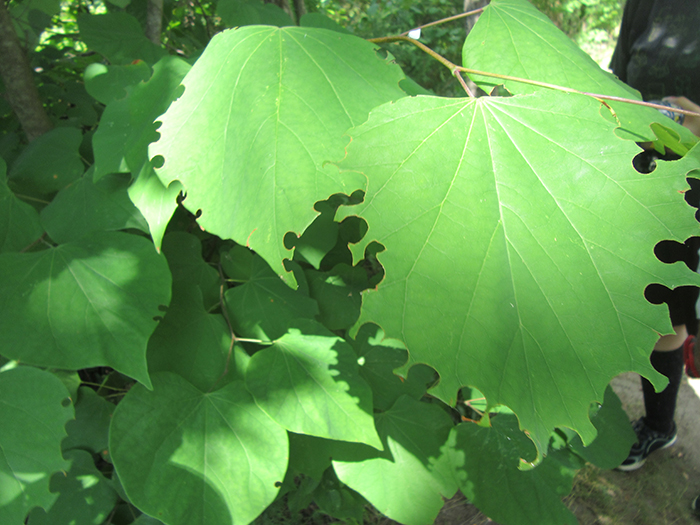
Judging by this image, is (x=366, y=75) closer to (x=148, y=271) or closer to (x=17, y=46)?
(x=148, y=271)

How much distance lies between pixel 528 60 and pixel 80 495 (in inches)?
57.5

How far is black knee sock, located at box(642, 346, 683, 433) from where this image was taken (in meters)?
2.16

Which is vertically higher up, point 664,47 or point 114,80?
point 664,47

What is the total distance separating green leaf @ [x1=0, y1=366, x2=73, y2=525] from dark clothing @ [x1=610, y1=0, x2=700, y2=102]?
7.46ft

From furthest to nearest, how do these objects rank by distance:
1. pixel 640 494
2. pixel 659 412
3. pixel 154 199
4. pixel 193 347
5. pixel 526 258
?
pixel 659 412
pixel 640 494
pixel 193 347
pixel 154 199
pixel 526 258

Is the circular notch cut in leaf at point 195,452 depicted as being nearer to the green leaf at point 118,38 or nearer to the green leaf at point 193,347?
the green leaf at point 193,347

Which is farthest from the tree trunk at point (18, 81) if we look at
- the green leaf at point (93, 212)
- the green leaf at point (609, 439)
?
the green leaf at point (609, 439)

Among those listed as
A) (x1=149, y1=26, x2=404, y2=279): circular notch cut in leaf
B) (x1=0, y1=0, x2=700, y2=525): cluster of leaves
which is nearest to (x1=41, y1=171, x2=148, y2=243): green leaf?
(x1=0, y1=0, x2=700, y2=525): cluster of leaves

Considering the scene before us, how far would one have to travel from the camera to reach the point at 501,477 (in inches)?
50.1

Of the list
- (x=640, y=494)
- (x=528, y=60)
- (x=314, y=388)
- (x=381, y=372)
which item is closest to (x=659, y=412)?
(x=640, y=494)

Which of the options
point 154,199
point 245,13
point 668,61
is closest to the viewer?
point 154,199

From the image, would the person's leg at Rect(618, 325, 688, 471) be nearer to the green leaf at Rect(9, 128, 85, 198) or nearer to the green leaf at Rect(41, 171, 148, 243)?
the green leaf at Rect(41, 171, 148, 243)

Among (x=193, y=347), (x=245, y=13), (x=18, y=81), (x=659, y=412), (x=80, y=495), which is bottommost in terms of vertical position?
(x=659, y=412)

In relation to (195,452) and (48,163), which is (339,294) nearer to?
(195,452)
